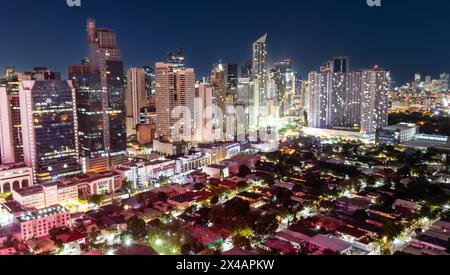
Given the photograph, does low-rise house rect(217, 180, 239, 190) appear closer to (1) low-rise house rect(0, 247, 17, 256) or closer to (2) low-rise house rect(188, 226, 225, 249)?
(2) low-rise house rect(188, 226, 225, 249)

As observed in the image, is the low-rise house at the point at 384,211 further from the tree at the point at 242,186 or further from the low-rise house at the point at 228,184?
the low-rise house at the point at 228,184

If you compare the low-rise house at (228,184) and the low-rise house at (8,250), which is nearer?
the low-rise house at (8,250)

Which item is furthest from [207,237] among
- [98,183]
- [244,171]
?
[244,171]

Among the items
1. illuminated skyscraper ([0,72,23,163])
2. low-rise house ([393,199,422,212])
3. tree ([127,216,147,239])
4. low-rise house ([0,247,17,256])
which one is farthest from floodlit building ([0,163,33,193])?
low-rise house ([393,199,422,212])

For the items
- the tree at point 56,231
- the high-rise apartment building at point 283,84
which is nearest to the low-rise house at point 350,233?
the tree at point 56,231
